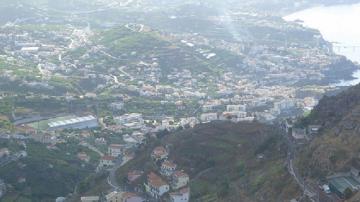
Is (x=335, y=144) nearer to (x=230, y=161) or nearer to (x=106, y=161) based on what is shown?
(x=230, y=161)

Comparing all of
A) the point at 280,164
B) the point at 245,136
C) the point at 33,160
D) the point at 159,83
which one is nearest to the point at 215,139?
the point at 245,136

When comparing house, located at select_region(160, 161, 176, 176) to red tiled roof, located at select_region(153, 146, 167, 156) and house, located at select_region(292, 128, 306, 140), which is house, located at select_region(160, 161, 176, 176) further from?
house, located at select_region(292, 128, 306, 140)

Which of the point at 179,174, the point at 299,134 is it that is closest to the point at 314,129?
the point at 299,134

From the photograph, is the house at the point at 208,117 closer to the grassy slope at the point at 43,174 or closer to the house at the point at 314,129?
the grassy slope at the point at 43,174

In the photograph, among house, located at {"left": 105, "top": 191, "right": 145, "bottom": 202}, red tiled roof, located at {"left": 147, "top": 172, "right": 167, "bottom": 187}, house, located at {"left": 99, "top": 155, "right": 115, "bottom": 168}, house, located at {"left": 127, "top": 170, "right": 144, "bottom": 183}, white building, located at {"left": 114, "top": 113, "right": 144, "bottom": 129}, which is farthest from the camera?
white building, located at {"left": 114, "top": 113, "right": 144, "bottom": 129}

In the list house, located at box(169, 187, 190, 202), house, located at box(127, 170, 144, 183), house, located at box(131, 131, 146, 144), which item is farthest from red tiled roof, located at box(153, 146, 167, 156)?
house, located at box(131, 131, 146, 144)

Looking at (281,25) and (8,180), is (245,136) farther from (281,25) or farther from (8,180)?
(281,25)
